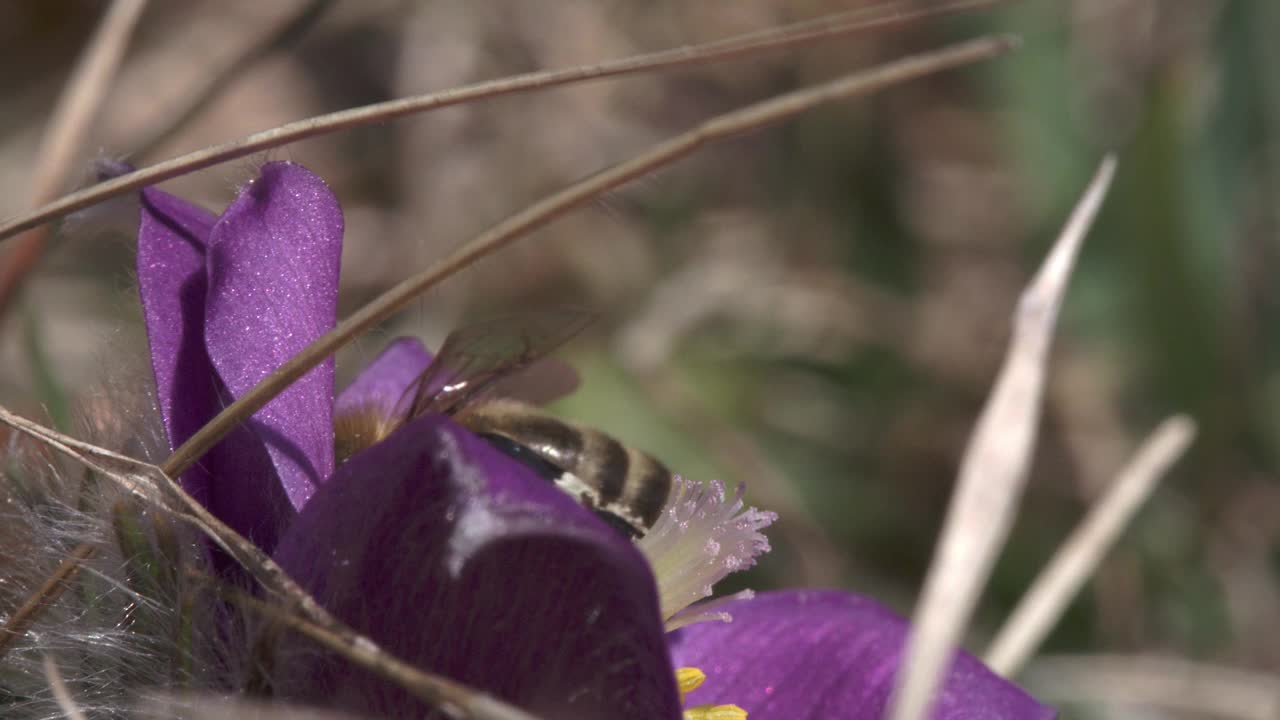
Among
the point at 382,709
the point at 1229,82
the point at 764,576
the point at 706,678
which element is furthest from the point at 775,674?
the point at 1229,82

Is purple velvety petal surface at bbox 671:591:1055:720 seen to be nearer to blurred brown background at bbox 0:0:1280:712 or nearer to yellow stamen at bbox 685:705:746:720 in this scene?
yellow stamen at bbox 685:705:746:720

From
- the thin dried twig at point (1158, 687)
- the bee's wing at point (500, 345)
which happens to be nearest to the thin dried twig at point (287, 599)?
the bee's wing at point (500, 345)

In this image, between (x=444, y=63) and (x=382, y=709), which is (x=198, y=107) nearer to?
(x=382, y=709)

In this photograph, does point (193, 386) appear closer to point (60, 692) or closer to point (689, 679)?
point (60, 692)

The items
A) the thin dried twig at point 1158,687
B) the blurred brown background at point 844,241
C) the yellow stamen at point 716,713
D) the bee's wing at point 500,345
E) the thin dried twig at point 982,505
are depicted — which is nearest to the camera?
the thin dried twig at point 982,505

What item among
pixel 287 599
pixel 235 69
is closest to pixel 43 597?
pixel 287 599

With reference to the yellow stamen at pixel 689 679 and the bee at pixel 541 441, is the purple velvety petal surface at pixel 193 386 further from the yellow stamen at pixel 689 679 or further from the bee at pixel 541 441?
the yellow stamen at pixel 689 679

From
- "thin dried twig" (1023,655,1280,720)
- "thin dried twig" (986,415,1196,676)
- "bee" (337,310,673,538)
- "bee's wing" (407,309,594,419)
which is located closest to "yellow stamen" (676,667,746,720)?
"bee" (337,310,673,538)
